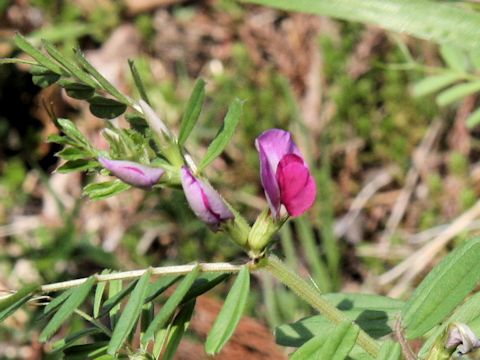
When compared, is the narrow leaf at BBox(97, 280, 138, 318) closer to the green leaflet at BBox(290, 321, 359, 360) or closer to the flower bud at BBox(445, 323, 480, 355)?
the green leaflet at BBox(290, 321, 359, 360)

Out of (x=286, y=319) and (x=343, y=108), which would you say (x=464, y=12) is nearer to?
(x=286, y=319)

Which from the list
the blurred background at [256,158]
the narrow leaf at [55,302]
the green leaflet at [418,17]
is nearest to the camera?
the narrow leaf at [55,302]

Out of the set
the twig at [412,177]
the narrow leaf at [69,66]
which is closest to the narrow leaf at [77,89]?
the narrow leaf at [69,66]

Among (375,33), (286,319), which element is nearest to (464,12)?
(286,319)

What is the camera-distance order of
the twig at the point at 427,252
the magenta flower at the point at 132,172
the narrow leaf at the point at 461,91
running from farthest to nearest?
the twig at the point at 427,252 < the narrow leaf at the point at 461,91 < the magenta flower at the point at 132,172

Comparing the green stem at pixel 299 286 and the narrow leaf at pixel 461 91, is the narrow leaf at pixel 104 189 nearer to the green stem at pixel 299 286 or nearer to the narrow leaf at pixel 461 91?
the green stem at pixel 299 286

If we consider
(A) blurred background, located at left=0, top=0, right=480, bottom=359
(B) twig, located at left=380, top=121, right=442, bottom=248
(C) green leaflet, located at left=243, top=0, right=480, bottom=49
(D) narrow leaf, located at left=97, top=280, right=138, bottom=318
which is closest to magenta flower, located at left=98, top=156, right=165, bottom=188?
(D) narrow leaf, located at left=97, top=280, right=138, bottom=318
